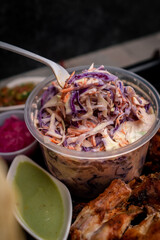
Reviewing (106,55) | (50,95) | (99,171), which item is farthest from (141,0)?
(99,171)

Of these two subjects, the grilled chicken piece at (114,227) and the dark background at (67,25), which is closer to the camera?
the grilled chicken piece at (114,227)

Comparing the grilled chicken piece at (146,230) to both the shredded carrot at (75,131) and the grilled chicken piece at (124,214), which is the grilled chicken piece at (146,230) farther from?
the shredded carrot at (75,131)

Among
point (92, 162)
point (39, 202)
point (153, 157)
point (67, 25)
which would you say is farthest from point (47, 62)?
point (67, 25)

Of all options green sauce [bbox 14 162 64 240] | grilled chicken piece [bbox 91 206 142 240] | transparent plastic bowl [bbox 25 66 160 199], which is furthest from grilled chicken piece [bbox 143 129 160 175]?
green sauce [bbox 14 162 64 240]

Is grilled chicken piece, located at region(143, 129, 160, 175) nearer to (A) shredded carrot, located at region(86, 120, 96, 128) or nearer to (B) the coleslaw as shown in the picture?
(B) the coleslaw

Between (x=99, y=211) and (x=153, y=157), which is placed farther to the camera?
(x=153, y=157)

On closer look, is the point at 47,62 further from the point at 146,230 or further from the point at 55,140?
the point at 146,230

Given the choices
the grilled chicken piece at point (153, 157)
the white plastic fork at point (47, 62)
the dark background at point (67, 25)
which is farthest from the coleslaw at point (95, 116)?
the dark background at point (67, 25)
